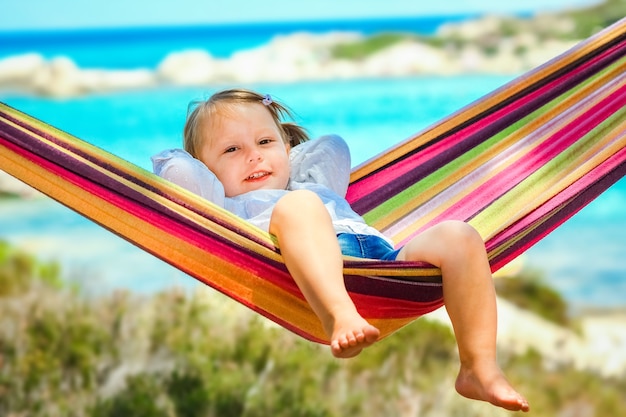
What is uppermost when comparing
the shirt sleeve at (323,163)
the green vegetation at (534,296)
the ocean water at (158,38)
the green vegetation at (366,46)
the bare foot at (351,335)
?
the shirt sleeve at (323,163)

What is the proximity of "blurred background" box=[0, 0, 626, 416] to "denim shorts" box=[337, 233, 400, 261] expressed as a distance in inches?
21.7

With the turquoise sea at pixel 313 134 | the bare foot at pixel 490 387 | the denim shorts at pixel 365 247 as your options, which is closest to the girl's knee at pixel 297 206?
the denim shorts at pixel 365 247

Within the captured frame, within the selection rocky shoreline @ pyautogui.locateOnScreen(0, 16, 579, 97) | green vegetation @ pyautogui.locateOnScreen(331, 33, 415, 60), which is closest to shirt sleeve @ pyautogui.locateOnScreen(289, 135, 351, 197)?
rocky shoreline @ pyautogui.locateOnScreen(0, 16, 579, 97)

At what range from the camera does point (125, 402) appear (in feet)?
16.8

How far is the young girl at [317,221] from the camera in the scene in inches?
70.3

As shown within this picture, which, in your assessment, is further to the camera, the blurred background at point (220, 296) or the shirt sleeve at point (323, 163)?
the blurred background at point (220, 296)

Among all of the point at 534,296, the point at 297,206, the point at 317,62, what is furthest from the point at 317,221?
the point at 317,62

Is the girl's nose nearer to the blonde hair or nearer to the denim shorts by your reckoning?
the blonde hair

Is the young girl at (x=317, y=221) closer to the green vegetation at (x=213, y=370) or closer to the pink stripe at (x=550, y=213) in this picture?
the pink stripe at (x=550, y=213)

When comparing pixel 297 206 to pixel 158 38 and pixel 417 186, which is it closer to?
pixel 417 186

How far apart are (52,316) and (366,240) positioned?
4.26 meters

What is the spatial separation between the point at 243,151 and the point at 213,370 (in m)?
3.34

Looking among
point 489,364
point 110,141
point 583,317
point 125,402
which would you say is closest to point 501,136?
point 489,364

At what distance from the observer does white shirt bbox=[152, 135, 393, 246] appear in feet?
6.89
